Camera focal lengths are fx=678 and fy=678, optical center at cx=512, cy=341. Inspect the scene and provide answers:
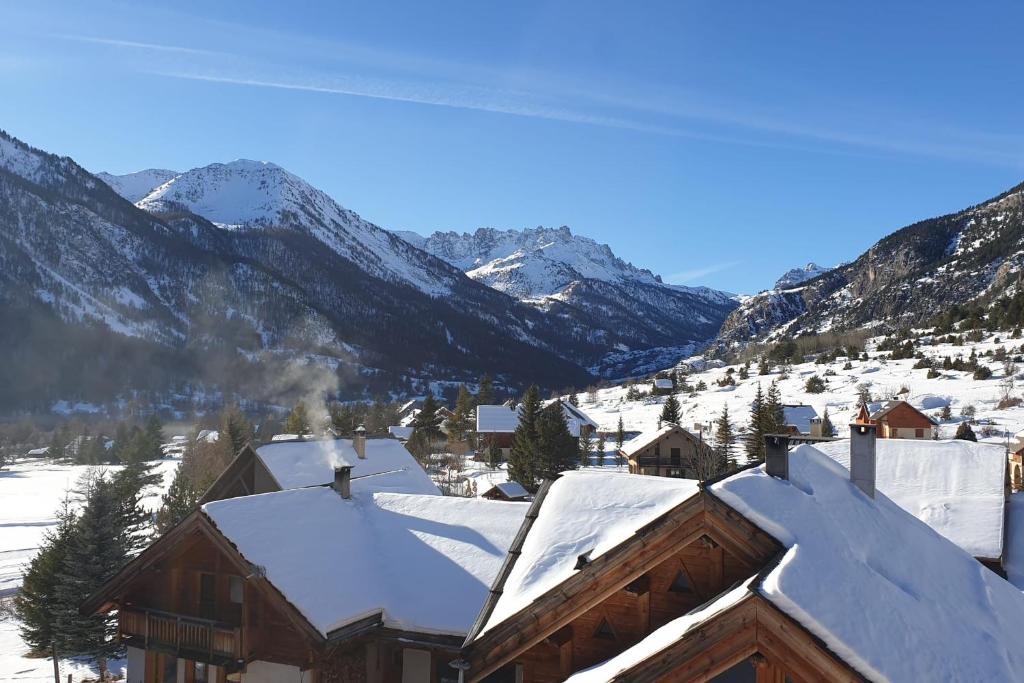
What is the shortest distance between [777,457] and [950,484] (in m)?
15.4

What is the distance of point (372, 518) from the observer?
607 inches

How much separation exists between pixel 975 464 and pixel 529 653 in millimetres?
18857

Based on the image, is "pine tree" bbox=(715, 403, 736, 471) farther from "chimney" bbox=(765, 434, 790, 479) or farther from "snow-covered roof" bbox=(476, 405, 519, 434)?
"chimney" bbox=(765, 434, 790, 479)

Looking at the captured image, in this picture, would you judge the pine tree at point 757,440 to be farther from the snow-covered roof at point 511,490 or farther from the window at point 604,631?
the window at point 604,631

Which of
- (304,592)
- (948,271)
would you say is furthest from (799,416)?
(948,271)

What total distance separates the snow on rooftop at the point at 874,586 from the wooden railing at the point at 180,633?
9953 millimetres

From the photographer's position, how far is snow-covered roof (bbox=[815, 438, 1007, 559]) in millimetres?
18500

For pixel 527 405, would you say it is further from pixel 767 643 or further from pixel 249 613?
pixel 767 643

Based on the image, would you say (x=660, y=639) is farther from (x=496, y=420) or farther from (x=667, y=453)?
(x=496, y=420)

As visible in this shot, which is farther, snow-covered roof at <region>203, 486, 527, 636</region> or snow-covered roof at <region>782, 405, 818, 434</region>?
snow-covered roof at <region>782, 405, 818, 434</region>

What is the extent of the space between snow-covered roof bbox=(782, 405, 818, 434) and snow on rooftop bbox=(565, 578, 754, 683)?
58481 millimetres

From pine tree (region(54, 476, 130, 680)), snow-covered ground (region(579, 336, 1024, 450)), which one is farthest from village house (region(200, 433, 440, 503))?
snow-covered ground (region(579, 336, 1024, 450))

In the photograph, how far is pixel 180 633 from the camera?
13586 millimetres

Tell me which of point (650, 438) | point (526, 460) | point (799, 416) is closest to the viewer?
point (526, 460)
